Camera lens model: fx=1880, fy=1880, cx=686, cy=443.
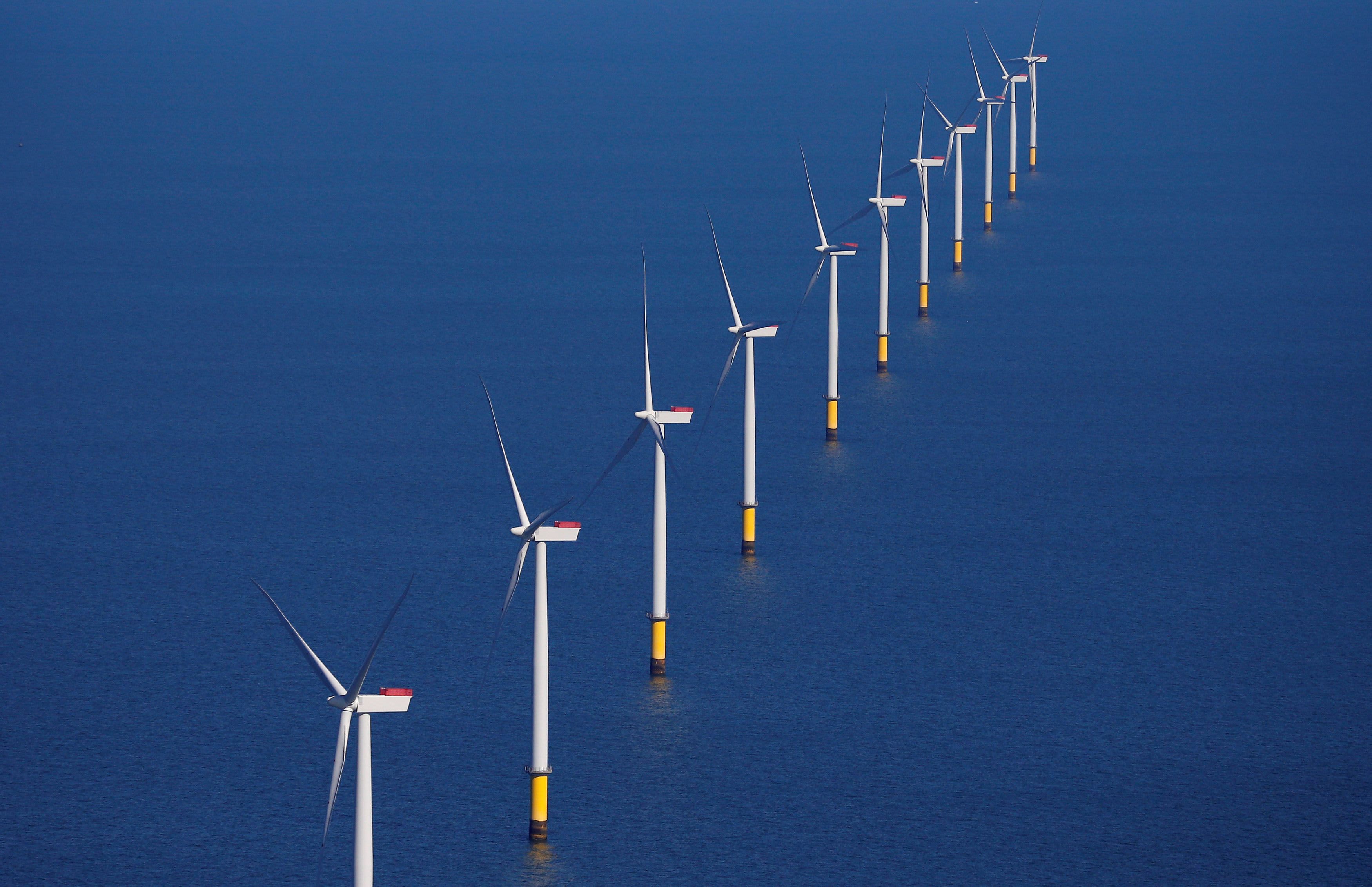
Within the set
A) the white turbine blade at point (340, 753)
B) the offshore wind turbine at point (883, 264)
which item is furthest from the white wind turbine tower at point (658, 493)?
the offshore wind turbine at point (883, 264)

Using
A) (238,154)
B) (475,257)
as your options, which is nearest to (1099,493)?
(475,257)

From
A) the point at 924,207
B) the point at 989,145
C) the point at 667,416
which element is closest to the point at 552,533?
the point at 667,416

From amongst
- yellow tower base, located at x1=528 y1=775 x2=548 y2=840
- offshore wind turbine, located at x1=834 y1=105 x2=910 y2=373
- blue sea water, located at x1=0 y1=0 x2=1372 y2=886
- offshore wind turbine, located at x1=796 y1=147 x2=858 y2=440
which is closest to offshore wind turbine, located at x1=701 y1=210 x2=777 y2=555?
blue sea water, located at x1=0 y1=0 x2=1372 y2=886

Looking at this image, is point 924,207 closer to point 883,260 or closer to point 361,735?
point 883,260

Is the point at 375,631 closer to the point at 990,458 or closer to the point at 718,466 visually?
the point at 718,466

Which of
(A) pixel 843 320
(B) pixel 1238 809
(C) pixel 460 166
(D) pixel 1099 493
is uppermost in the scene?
(C) pixel 460 166
